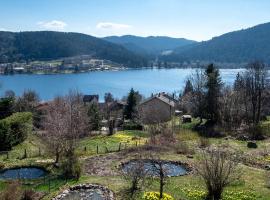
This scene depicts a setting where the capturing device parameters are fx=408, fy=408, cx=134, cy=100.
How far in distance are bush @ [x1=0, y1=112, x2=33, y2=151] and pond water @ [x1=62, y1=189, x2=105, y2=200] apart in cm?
1601

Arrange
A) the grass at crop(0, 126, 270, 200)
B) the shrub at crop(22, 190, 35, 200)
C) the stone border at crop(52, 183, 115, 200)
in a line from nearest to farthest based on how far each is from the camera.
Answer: the shrub at crop(22, 190, 35, 200)
the stone border at crop(52, 183, 115, 200)
the grass at crop(0, 126, 270, 200)

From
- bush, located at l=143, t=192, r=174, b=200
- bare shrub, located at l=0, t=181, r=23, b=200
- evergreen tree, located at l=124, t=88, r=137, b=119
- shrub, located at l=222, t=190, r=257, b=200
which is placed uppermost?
bare shrub, located at l=0, t=181, r=23, b=200

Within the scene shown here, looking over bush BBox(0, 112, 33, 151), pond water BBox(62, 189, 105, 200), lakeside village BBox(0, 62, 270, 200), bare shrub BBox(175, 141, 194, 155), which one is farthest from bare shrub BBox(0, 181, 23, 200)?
bare shrub BBox(175, 141, 194, 155)

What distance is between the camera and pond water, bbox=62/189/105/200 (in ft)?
77.3

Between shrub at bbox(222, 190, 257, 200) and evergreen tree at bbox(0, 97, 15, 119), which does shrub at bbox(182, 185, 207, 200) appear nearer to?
shrub at bbox(222, 190, 257, 200)

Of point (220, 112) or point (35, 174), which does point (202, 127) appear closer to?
point (220, 112)

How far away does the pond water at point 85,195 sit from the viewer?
23562 millimetres

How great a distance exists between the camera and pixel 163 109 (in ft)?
267

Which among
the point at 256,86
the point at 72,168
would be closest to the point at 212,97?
the point at 256,86

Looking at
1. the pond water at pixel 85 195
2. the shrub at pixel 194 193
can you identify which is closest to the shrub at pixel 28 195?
the pond water at pixel 85 195

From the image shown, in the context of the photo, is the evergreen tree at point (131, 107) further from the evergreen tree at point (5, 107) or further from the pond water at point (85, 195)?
the pond water at point (85, 195)

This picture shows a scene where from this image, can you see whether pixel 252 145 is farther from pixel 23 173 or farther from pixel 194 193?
pixel 23 173

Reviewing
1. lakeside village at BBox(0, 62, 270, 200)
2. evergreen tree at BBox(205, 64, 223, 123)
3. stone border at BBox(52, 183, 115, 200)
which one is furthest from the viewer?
evergreen tree at BBox(205, 64, 223, 123)

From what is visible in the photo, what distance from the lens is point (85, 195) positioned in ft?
78.9
